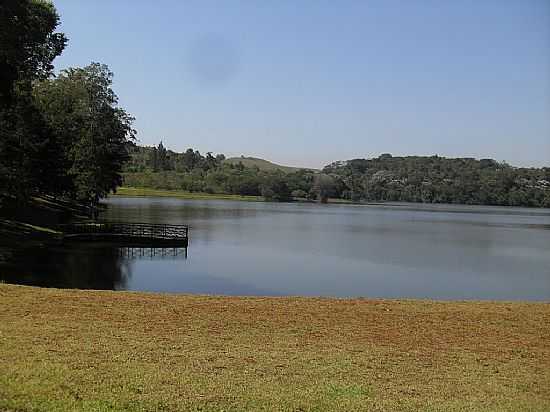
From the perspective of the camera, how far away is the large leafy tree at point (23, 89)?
87.2 ft

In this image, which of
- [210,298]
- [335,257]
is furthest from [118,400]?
[335,257]

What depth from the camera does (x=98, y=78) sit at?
53.2 meters

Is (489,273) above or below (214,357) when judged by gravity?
below

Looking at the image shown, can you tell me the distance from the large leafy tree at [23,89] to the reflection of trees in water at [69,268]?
423cm

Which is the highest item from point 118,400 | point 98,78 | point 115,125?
point 98,78

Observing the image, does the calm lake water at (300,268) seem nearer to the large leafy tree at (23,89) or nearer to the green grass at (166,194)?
the large leafy tree at (23,89)

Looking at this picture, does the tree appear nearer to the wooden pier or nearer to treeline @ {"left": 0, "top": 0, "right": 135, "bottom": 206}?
treeline @ {"left": 0, "top": 0, "right": 135, "bottom": 206}

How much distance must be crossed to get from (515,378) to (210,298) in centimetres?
881

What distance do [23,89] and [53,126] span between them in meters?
12.3

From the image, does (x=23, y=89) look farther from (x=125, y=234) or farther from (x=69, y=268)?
(x=69, y=268)

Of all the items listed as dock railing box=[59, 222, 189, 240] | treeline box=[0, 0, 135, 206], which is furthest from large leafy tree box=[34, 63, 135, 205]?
dock railing box=[59, 222, 189, 240]

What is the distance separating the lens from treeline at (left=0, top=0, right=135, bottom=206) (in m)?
33.9

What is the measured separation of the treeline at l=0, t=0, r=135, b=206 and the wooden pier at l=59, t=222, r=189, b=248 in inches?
174

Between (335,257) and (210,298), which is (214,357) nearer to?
(210,298)
